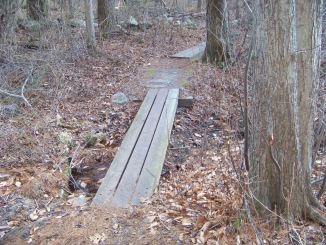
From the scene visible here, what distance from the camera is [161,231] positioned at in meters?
3.51

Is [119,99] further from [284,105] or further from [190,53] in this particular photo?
[284,105]

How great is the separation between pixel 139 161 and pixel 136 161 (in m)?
0.04

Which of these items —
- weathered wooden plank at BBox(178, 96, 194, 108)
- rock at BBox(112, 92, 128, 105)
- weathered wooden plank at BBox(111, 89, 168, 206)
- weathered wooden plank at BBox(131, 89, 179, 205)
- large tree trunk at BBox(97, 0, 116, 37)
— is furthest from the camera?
large tree trunk at BBox(97, 0, 116, 37)

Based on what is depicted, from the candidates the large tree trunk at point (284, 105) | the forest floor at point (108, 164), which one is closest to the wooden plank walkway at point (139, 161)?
the forest floor at point (108, 164)

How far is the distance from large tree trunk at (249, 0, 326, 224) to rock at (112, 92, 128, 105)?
4.93 meters

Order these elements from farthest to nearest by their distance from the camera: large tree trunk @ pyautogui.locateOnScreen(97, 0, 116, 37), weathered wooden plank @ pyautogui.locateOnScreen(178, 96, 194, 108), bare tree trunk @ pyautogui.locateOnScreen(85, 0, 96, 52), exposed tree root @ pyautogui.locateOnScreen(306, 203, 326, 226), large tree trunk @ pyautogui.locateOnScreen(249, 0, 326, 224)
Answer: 1. large tree trunk @ pyautogui.locateOnScreen(97, 0, 116, 37)
2. bare tree trunk @ pyautogui.locateOnScreen(85, 0, 96, 52)
3. weathered wooden plank @ pyautogui.locateOnScreen(178, 96, 194, 108)
4. exposed tree root @ pyautogui.locateOnScreen(306, 203, 326, 226)
5. large tree trunk @ pyautogui.locateOnScreen(249, 0, 326, 224)

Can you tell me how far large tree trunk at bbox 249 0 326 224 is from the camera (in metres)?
2.87

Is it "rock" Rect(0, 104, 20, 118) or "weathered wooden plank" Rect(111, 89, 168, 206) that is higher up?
"rock" Rect(0, 104, 20, 118)

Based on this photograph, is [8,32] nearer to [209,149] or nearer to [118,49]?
[118,49]

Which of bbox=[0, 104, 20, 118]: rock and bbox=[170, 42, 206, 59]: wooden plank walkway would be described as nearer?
bbox=[0, 104, 20, 118]: rock

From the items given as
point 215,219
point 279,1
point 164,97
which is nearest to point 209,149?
point 164,97

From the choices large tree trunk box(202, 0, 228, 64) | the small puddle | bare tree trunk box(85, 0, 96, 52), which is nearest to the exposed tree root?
the small puddle

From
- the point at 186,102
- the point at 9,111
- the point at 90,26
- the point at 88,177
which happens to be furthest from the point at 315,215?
the point at 90,26

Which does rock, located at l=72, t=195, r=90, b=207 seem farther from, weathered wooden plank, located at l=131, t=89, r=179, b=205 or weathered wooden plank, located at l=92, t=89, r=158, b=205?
weathered wooden plank, located at l=131, t=89, r=179, b=205
